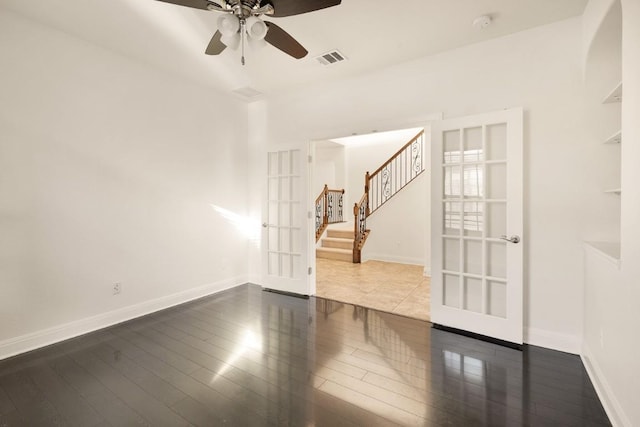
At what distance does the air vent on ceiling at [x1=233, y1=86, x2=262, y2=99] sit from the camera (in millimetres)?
4352

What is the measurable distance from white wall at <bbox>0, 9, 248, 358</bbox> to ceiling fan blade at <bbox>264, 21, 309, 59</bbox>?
2.17m

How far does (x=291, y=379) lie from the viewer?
2.27 metres

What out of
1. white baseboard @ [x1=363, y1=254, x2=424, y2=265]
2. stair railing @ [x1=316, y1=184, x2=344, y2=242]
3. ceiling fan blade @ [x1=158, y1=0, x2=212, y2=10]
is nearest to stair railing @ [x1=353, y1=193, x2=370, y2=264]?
white baseboard @ [x1=363, y1=254, x2=424, y2=265]

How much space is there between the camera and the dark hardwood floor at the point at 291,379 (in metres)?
1.89

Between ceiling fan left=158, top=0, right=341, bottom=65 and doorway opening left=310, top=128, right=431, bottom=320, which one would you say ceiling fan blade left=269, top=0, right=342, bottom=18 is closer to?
ceiling fan left=158, top=0, right=341, bottom=65

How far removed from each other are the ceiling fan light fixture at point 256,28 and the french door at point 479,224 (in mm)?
2039

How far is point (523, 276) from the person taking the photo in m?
2.93

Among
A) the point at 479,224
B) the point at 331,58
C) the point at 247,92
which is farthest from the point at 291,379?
the point at 247,92

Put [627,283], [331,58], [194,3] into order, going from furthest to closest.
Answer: [331,58]
[194,3]
[627,283]

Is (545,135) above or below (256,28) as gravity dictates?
below

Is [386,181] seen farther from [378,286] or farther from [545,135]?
[545,135]

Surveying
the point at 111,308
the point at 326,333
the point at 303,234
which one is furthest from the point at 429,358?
the point at 111,308

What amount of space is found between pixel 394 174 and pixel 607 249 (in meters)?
5.32

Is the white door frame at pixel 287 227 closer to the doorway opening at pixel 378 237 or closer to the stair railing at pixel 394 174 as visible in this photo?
the doorway opening at pixel 378 237
